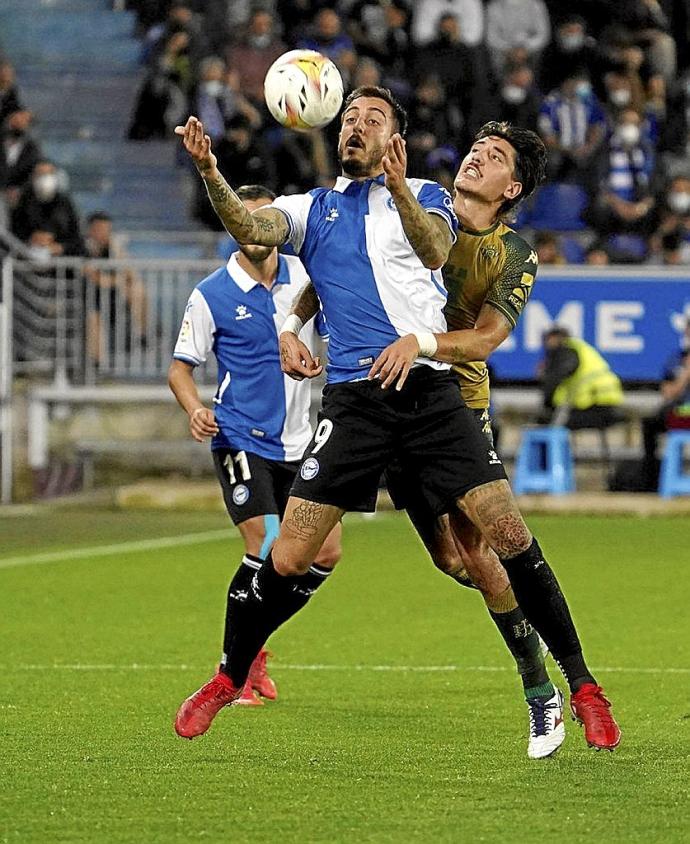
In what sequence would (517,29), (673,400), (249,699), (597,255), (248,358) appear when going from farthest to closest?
(517,29) < (597,255) < (673,400) < (248,358) < (249,699)

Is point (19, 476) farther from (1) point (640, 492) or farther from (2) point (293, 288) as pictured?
(2) point (293, 288)

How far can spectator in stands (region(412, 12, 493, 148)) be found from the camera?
23.8 m

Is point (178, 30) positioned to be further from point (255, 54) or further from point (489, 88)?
point (489, 88)

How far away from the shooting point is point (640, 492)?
20672 mm

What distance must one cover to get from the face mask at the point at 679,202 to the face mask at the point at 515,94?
2.11 meters

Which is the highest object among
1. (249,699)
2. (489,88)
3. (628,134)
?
(489,88)

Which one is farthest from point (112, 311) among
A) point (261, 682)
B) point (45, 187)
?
point (261, 682)

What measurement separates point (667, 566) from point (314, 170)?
30.8 feet

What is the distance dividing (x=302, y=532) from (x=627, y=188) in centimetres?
1660

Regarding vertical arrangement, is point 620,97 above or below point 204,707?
above

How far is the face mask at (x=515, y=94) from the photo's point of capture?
76.4 feet

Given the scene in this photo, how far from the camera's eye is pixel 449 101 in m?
23.7

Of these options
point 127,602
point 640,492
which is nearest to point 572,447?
point 640,492

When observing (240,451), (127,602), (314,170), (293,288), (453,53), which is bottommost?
(127,602)
